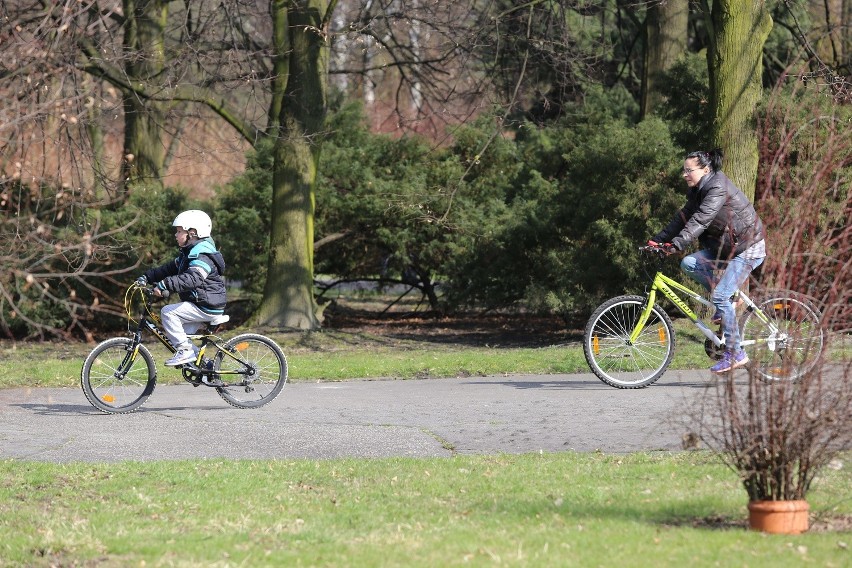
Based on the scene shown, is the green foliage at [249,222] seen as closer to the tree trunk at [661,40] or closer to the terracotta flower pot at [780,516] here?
the tree trunk at [661,40]

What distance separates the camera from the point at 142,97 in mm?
16453

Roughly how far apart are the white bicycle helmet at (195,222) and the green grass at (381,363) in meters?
2.58

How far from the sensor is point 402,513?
19.4 ft

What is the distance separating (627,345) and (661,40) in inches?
383

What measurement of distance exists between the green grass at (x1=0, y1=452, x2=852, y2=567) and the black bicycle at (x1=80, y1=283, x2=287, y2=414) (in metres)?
2.62

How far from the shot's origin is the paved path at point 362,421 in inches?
313

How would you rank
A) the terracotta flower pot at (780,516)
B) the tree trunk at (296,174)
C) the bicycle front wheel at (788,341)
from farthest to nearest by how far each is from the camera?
the tree trunk at (296,174) < the bicycle front wheel at (788,341) < the terracotta flower pot at (780,516)

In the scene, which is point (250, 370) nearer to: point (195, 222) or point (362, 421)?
point (195, 222)

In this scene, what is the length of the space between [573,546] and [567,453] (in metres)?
2.43

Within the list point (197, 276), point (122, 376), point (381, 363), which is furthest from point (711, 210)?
point (122, 376)

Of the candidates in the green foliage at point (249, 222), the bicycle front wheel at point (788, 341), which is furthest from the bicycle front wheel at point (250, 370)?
the green foliage at point (249, 222)

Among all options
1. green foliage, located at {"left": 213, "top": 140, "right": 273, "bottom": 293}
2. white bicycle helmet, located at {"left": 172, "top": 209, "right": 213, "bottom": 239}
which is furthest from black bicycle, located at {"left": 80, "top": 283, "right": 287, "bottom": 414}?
green foliage, located at {"left": 213, "top": 140, "right": 273, "bottom": 293}

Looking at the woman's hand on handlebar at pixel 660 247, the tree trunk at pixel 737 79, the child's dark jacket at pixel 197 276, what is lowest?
the child's dark jacket at pixel 197 276

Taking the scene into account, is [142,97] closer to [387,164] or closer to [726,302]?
[387,164]
